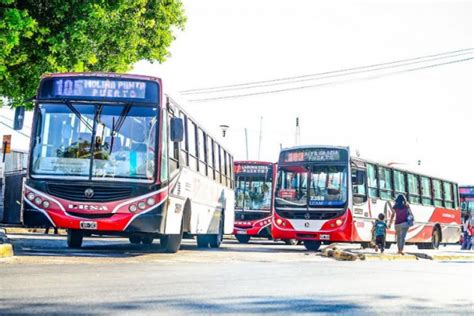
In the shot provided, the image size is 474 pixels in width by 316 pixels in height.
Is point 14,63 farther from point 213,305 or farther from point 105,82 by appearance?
point 213,305

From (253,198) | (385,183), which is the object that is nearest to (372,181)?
(385,183)

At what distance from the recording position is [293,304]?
282 inches

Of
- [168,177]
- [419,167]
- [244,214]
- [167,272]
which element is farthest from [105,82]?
[419,167]

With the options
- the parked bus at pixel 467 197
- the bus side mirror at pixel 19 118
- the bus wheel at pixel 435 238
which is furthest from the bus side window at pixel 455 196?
the bus side mirror at pixel 19 118

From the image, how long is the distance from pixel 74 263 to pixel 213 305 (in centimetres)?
532

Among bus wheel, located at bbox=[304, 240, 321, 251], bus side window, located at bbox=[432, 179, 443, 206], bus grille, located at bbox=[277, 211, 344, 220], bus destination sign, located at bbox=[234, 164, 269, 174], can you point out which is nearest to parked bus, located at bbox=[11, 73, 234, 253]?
bus grille, located at bbox=[277, 211, 344, 220]

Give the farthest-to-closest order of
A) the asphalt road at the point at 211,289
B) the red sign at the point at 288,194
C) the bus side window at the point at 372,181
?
the bus side window at the point at 372,181 < the red sign at the point at 288,194 < the asphalt road at the point at 211,289

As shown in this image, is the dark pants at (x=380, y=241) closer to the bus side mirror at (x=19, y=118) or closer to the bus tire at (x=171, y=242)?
the bus tire at (x=171, y=242)

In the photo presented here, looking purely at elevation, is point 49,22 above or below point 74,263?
above

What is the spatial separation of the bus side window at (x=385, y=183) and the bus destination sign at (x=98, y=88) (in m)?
12.9

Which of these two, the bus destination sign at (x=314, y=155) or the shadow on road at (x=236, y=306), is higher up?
the bus destination sign at (x=314, y=155)

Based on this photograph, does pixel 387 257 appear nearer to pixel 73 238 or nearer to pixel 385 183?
pixel 385 183

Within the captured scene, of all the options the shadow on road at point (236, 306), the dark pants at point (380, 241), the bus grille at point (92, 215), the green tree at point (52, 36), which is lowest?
the shadow on road at point (236, 306)

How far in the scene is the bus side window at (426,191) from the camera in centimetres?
2897
